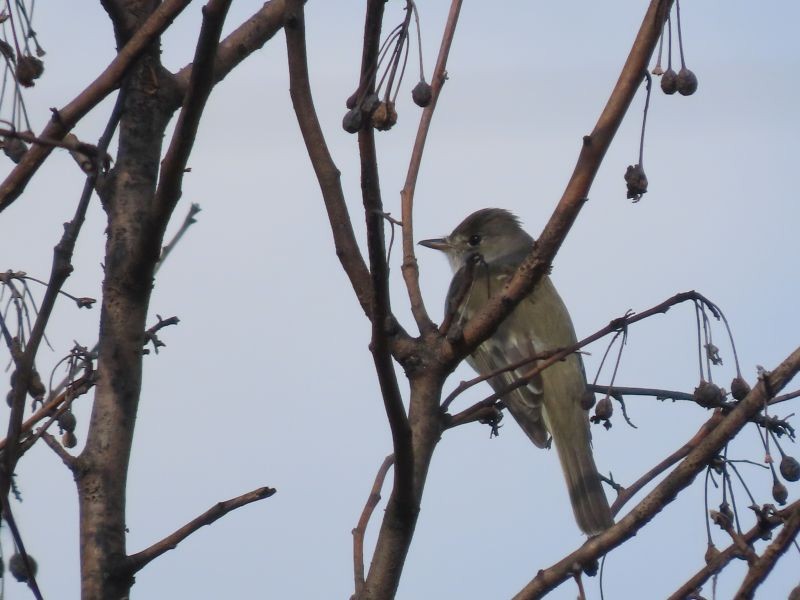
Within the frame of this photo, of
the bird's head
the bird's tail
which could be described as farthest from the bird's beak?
the bird's tail

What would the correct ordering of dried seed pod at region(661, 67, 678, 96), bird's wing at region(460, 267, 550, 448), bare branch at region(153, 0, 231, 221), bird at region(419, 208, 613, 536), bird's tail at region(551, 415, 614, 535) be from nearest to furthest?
bare branch at region(153, 0, 231, 221)
dried seed pod at region(661, 67, 678, 96)
bird's tail at region(551, 415, 614, 535)
bird at region(419, 208, 613, 536)
bird's wing at region(460, 267, 550, 448)

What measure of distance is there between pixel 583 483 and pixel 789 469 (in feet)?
8.45

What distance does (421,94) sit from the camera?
A: 3.03 m

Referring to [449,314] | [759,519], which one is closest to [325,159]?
[449,314]

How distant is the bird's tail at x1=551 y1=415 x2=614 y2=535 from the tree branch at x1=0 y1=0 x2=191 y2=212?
10.6 feet

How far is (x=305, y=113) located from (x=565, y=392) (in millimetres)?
3853

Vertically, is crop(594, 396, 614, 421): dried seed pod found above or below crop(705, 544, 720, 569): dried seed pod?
above

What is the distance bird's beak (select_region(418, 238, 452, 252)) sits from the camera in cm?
782

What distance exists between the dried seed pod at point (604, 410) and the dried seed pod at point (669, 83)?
3.04 ft

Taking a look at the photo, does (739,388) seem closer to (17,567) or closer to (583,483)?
(17,567)

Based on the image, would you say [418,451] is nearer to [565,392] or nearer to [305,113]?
[305,113]

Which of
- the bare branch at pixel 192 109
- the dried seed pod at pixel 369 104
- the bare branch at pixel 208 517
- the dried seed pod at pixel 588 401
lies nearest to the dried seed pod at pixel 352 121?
the dried seed pod at pixel 369 104

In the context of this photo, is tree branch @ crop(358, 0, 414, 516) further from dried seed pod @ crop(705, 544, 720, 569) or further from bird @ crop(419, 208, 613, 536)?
bird @ crop(419, 208, 613, 536)

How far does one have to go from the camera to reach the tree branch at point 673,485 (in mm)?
2783
